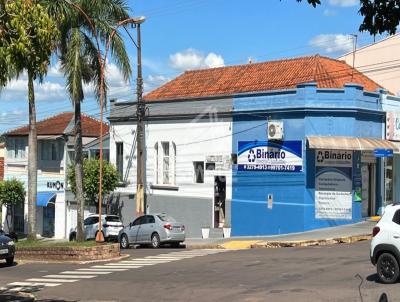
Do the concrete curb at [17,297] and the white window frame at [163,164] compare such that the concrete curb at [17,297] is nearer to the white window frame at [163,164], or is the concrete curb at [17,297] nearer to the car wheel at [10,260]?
the car wheel at [10,260]

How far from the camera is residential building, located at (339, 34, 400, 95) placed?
130ft

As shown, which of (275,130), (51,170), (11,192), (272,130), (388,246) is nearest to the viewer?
(388,246)

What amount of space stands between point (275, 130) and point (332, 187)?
384 centimetres

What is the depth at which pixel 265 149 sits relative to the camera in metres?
31.1

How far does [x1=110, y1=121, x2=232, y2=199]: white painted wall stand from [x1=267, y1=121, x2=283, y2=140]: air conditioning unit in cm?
296

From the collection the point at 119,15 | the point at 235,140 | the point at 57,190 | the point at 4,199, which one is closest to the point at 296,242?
the point at 235,140

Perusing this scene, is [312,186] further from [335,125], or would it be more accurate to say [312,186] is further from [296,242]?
[296,242]

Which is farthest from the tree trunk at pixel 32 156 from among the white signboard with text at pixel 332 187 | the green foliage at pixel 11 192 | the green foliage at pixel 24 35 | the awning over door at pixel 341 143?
the green foliage at pixel 24 35

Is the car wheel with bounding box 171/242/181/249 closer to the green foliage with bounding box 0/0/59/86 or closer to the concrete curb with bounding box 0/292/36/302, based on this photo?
the concrete curb with bounding box 0/292/36/302

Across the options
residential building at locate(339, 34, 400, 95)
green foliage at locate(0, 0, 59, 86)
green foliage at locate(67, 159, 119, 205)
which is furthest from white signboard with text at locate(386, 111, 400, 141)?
green foliage at locate(0, 0, 59, 86)

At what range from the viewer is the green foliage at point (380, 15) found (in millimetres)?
5547

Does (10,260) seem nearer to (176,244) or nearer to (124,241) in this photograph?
(124,241)

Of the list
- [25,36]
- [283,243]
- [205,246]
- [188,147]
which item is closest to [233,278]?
[283,243]

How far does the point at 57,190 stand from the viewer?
146ft
